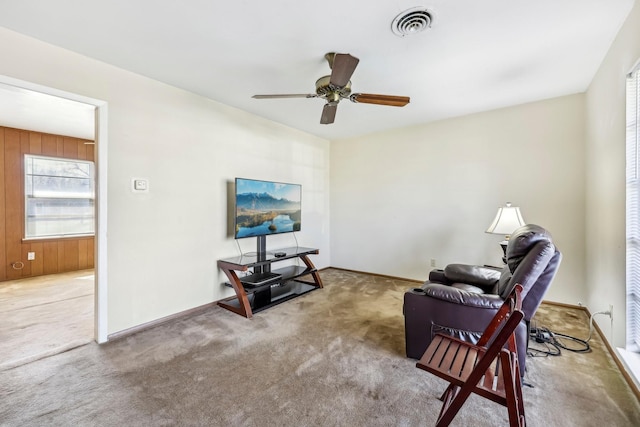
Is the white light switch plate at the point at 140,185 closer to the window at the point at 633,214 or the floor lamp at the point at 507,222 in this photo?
the floor lamp at the point at 507,222

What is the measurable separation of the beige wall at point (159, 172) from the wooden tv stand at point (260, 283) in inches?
10.3

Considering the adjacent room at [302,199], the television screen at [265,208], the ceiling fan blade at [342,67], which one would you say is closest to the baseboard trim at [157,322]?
the adjacent room at [302,199]

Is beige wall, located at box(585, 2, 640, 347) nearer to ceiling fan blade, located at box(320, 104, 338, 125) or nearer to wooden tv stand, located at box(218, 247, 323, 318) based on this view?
ceiling fan blade, located at box(320, 104, 338, 125)

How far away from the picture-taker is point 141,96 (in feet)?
9.12

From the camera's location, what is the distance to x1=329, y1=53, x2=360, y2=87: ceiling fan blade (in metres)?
1.91

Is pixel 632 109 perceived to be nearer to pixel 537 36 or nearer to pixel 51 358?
pixel 537 36

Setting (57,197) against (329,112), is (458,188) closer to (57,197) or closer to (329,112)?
(329,112)

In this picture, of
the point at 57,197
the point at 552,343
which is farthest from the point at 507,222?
the point at 57,197

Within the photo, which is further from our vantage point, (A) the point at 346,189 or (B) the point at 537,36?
(A) the point at 346,189

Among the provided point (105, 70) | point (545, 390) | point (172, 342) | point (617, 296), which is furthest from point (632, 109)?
point (105, 70)

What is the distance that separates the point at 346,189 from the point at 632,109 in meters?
3.71

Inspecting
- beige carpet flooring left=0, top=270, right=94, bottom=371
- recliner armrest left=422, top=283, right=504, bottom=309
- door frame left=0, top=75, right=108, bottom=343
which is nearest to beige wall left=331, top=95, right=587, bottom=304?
recliner armrest left=422, top=283, right=504, bottom=309

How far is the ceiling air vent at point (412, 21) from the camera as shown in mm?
1862

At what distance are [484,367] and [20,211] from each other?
6750 millimetres
